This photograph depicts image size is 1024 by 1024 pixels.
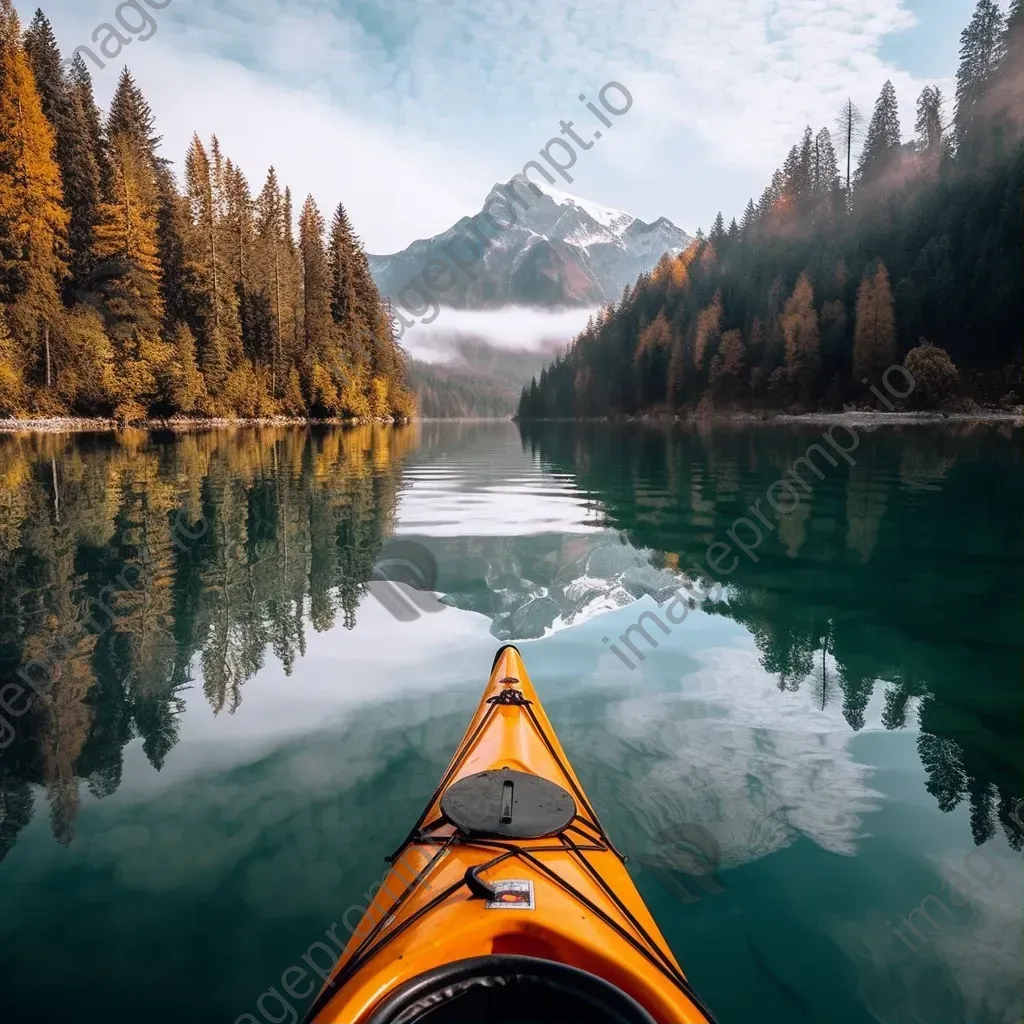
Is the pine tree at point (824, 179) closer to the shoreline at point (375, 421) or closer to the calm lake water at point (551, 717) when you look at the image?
the shoreline at point (375, 421)

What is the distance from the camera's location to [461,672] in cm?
811

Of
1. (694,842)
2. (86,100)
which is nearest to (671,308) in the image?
(86,100)

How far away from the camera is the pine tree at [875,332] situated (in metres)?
64.1

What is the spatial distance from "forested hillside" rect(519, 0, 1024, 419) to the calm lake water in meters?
57.7

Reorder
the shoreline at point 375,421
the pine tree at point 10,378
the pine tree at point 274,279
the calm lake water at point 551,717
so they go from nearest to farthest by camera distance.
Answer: the calm lake water at point 551,717, the pine tree at point 10,378, the shoreline at point 375,421, the pine tree at point 274,279

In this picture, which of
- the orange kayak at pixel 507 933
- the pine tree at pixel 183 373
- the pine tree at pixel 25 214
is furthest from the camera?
the pine tree at pixel 183 373

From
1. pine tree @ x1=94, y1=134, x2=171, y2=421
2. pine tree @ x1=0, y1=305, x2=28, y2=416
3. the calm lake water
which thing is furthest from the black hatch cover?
pine tree @ x1=94, y1=134, x2=171, y2=421

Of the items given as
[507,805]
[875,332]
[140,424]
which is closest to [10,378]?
[140,424]

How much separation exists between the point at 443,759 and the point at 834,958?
3331 mm

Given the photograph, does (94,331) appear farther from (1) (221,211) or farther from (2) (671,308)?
(2) (671,308)

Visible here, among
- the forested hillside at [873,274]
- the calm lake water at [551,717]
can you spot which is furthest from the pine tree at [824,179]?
the calm lake water at [551,717]

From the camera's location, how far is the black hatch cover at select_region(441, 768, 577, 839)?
140 inches

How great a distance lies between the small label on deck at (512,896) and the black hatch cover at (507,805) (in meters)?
0.39

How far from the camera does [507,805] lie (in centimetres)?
372
